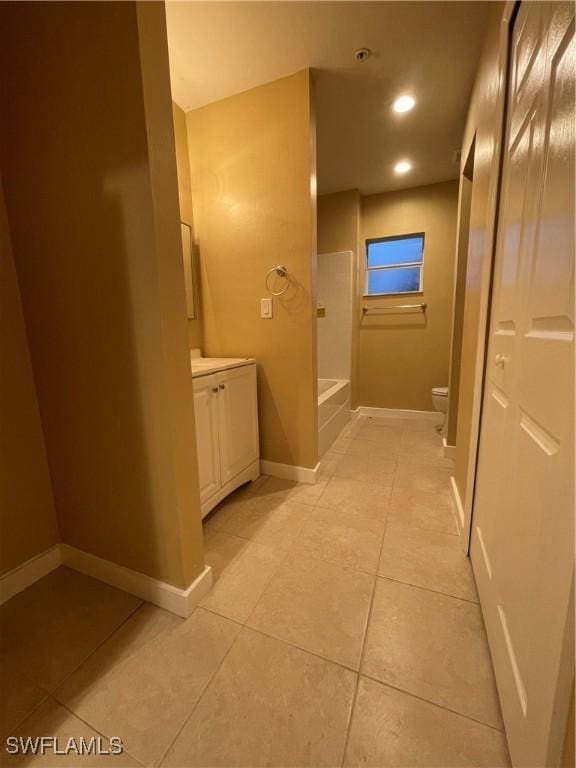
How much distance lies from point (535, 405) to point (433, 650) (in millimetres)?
890

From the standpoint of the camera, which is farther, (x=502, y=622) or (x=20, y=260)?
(x=20, y=260)

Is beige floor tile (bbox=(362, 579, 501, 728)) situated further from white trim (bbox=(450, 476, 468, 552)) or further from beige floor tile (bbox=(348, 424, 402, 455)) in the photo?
beige floor tile (bbox=(348, 424, 402, 455))

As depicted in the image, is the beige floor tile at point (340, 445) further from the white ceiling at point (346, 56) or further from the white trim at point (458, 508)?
the white ceiling at point (346, 56)

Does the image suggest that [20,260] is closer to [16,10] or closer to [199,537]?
[16,10]

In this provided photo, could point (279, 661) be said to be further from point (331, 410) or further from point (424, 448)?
point (424, 448)

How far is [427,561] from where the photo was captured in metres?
1.37

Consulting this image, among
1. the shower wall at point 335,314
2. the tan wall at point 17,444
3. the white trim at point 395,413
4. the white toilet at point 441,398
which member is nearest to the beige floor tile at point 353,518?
the tan wall at point 17,444

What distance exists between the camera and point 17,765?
747mm

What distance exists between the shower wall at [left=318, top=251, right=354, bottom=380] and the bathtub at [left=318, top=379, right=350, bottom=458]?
0.19 meters

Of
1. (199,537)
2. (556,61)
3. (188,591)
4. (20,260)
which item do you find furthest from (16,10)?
(188,591)

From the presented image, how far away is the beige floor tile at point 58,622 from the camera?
0.97 meters

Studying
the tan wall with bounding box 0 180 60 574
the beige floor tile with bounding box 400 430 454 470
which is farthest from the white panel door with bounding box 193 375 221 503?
the beige floor tile with bounding box 400 430 454 470

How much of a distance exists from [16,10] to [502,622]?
7.99 feet

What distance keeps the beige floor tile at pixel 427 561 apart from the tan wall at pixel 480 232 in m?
0.28
